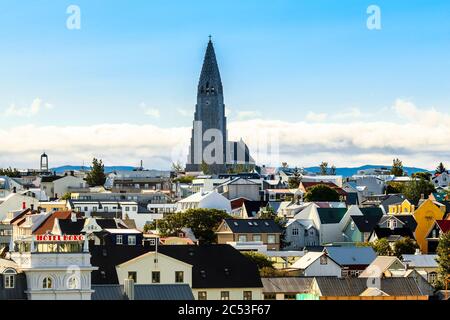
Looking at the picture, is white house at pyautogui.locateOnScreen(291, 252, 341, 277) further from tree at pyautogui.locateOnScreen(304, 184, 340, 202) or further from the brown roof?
tree at pyautogui.locateOnScreen(304, 184, 340, 202)

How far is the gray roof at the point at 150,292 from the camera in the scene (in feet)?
122

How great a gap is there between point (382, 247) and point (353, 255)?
538cm

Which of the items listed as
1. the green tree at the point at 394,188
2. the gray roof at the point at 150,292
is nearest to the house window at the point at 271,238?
the gray roof at the point at 150,292

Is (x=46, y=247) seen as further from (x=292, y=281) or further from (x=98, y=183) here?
(x=98, y=183)

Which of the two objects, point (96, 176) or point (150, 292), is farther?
point (96, 176)

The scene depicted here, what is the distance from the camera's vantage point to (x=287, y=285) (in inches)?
2020

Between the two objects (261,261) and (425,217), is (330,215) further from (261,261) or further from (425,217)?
(261,261)

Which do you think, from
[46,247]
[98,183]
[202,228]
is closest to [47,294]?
[46,247]

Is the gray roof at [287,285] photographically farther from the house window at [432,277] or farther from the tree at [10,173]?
the tree at [10,173]

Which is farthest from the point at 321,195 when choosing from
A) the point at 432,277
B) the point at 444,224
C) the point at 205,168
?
the point at 205,168
